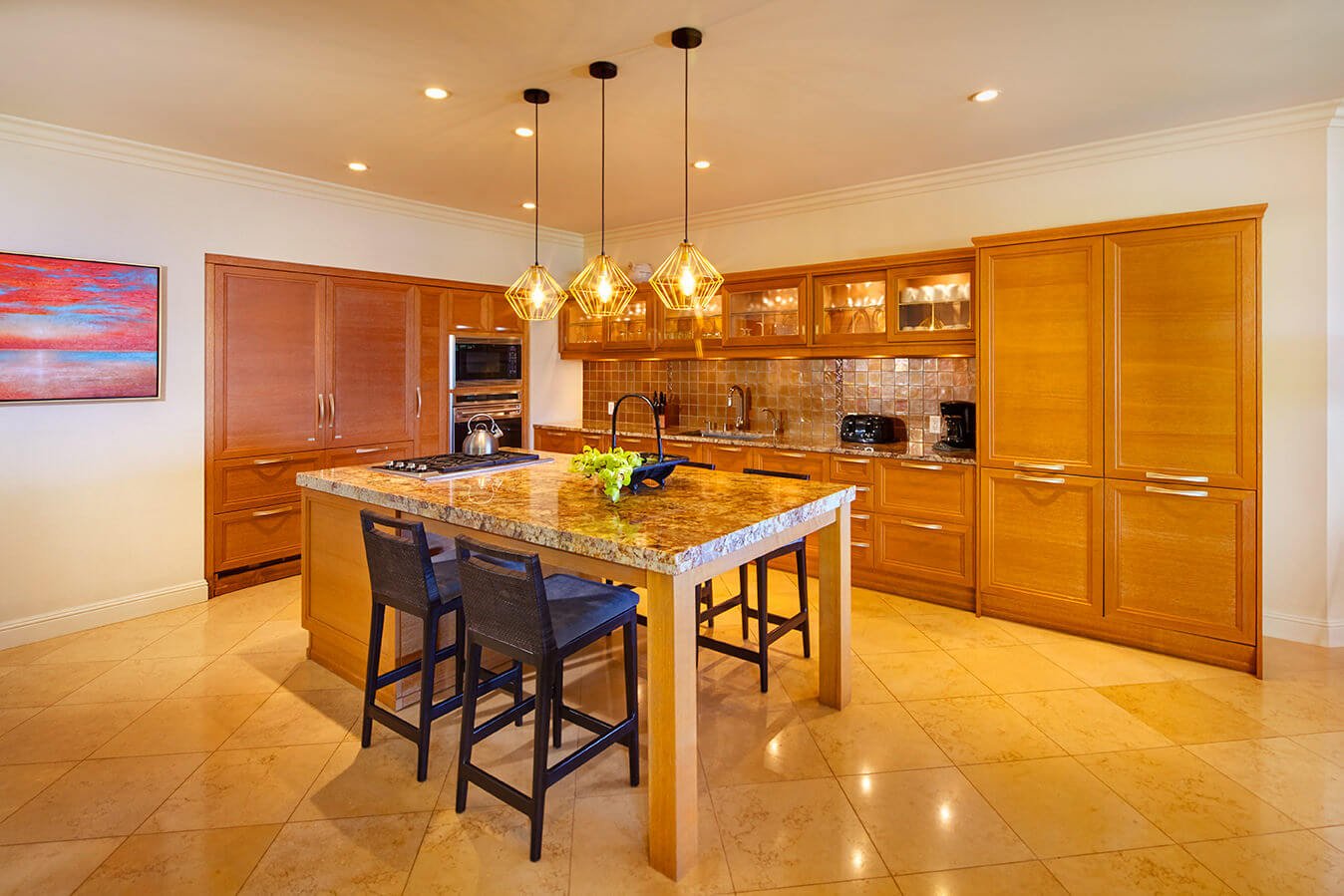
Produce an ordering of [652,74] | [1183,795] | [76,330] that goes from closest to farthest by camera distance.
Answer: [1183,795], [652,74], [76,330]

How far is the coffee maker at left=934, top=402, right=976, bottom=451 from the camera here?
4094 millimetres

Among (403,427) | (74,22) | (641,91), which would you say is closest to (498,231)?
(403,427)

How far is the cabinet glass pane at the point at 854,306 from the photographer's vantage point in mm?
4316

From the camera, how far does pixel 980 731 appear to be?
8.50ft

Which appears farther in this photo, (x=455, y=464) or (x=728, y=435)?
(x=728, y=435)

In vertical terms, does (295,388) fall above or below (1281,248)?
below

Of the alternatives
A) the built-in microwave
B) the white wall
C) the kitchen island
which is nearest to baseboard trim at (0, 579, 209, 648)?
the kitchen island

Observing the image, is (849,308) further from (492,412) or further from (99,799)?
(99,799)

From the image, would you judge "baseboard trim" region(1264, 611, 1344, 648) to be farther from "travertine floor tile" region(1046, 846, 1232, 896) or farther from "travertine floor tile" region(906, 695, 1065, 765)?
"travertine floor tile" region(1046, 846, 1232, 896)

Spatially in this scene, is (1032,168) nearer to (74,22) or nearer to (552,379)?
(552,379)

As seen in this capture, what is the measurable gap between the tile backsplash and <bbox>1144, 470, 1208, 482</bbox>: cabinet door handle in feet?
3.91

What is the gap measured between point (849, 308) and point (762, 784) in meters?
3.18

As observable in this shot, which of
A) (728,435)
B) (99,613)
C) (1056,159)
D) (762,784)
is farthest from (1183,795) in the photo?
(99,613)

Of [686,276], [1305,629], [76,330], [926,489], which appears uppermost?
[686,276]
